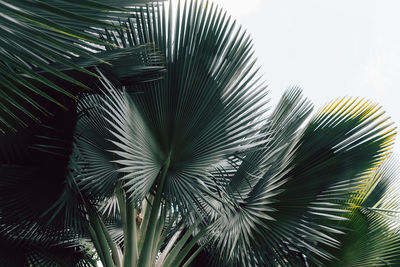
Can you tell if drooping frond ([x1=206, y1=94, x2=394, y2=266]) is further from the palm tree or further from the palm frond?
the palm frond

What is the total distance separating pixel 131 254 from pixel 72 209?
1.92 feet

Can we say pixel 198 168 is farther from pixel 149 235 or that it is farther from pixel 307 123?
pixel 307 123

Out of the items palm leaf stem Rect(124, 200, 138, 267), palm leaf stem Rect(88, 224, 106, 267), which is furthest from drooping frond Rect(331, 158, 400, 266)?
palm leaf stem Rect(88, 224, 106, 267)

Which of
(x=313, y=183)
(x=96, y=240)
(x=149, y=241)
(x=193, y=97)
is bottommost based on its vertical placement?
(x=96, y=240)

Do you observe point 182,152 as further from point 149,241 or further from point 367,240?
point 367,240

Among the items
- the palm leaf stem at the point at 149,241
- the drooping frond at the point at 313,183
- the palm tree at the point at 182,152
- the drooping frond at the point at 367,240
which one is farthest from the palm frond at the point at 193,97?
the drooping frond at the point at 367,240

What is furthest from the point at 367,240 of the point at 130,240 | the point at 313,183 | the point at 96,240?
the point at 96,240

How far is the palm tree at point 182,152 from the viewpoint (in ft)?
8.90

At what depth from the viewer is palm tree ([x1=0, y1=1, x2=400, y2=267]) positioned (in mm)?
2713

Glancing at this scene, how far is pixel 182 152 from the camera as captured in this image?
9.00 feet

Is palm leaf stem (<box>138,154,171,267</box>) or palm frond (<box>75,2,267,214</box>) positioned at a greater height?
palm frond (<box>75,2,267,214</box>)

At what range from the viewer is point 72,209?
9.55 ft

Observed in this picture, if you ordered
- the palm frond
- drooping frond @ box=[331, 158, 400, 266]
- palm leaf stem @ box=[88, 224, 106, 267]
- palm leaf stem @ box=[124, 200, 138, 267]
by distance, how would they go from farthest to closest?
drooping frond @ box=[331, 158, 400, 266] < palm leaf stem @ box=[88, 224, 106, 267] < palm leaf stem @ box=[124, 200, 138, 267] < the palm frond

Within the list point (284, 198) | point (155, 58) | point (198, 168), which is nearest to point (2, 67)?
point (198, 168)
